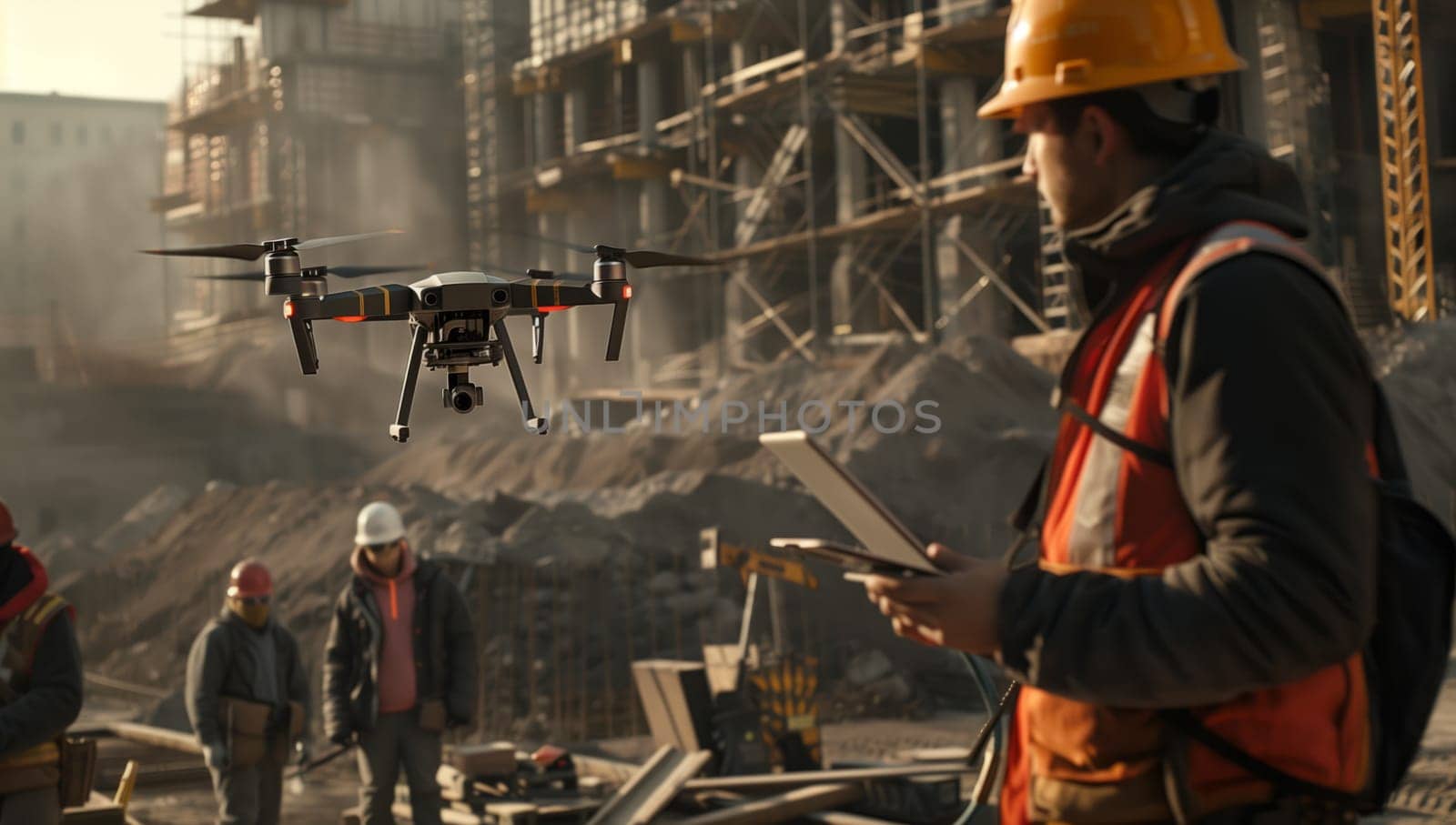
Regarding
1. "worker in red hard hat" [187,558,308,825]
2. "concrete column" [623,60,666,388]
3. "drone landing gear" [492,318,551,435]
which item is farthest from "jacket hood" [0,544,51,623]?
"concrete column" [623,60,666,388]

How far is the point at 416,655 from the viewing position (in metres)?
8.33

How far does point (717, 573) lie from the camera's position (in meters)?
19.0

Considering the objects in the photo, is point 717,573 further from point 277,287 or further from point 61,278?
point 61,278

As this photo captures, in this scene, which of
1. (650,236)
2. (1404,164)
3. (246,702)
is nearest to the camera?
(246,702)

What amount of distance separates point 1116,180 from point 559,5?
37500mm

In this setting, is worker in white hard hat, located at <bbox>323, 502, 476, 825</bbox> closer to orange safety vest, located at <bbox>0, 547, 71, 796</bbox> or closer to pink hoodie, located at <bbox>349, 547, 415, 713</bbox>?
pink hoodie, located at <bbox>349, 547, 415, 713</bbox>

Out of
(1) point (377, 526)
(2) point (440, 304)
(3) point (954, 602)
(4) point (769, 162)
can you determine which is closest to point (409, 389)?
(2) point (440, 304)

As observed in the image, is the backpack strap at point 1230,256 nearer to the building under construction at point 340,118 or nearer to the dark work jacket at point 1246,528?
the dark work jacket at point 1246,528

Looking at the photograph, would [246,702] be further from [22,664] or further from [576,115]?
[576,115]

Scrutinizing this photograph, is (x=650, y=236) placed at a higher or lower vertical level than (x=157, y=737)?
higher

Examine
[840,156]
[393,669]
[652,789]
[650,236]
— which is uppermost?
[840,156]

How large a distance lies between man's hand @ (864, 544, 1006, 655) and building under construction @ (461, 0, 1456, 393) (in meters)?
15.9

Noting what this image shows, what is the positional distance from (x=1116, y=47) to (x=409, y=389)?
100 centimetres

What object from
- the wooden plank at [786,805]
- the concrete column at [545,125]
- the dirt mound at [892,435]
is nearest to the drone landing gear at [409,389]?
the wooden plank at [786,805]
